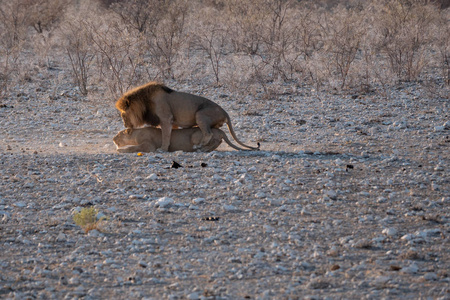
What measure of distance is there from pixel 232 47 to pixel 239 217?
14419mm

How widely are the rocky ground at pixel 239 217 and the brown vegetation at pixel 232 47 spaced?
13.5ft

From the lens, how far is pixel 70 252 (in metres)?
5.46

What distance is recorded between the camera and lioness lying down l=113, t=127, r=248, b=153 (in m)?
9.65

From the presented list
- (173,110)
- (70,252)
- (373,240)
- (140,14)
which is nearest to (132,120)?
(173,110)

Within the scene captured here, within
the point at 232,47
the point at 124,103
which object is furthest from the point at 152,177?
the point at 232,47

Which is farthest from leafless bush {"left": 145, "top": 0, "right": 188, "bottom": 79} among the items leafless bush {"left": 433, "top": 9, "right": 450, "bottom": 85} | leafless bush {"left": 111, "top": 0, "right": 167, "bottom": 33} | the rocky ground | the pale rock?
the pale rock

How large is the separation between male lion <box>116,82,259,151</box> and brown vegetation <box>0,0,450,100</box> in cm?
426

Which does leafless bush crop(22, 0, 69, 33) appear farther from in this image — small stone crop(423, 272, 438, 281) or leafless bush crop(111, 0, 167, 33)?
small stone crop(423, 272, 438, 281)

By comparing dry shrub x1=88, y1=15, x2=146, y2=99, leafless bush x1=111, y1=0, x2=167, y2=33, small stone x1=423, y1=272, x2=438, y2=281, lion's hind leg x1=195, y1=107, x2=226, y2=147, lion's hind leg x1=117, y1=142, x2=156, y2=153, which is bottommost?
small stone x1=423, y1=272, x2=438, y2=281

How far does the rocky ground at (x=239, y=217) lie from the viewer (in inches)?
186

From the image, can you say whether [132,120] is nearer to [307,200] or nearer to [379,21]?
[307,200]

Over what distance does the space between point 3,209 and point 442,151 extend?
248 inches

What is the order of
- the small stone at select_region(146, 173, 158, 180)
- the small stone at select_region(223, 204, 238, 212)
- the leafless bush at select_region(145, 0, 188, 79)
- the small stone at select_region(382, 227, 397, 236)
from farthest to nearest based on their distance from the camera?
the leafless bush at select_region(145, 0, 188, 79) < the small stone at select_region(146, 173, 158, 180) < the small stone at select_region(223, 204, 238, 212) < the small stone at select_region(382, 227, 397, 236)

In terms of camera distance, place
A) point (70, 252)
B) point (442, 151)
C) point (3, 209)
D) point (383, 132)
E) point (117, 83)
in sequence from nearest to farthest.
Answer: point (70, 252) < point (3, 209) < point (442, 151) < point (383, 132) < point (117, 83)
